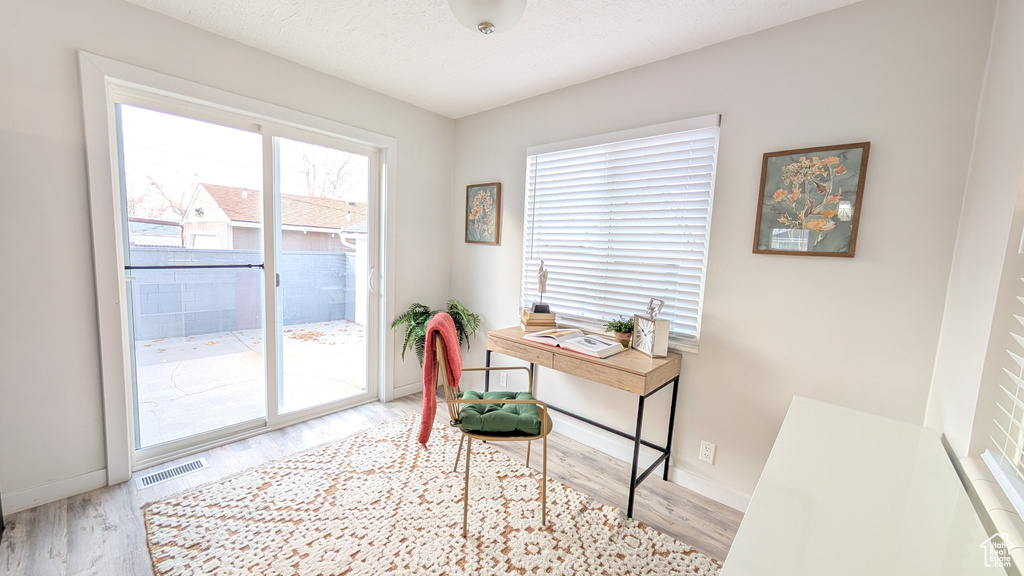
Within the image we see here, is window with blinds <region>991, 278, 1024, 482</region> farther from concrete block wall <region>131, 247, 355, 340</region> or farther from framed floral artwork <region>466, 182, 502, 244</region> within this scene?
concrete block wall <region>131, 247, 355, 340</region>

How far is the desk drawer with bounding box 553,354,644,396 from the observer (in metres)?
1.87

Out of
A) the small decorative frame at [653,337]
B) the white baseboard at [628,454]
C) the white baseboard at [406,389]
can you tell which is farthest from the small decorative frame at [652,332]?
the white baseboard at [406,389]

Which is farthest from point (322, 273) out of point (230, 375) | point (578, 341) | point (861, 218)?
point (861, 218)

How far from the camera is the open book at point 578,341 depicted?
208 centimetres

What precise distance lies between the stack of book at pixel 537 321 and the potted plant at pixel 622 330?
431 mm

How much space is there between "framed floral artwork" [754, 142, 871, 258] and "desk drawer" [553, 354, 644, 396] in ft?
3.04

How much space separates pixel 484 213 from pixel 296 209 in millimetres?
1411

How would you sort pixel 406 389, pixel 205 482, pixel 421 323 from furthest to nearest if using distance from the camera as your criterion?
pixel 406 389 < pixel 421 323 < pixel 205 482

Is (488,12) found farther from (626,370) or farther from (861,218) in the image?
(861,218)

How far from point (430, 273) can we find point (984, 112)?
10.8 feet

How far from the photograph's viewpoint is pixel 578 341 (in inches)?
89.0

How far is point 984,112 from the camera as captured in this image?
1.40m

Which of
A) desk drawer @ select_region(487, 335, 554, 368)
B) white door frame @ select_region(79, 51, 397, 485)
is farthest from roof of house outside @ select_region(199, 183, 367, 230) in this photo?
desk drawer @ select_region(487, 335, 554, 368)

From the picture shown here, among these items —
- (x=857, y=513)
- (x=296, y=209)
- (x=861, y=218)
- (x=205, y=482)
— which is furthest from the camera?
(x=296, y=209)
